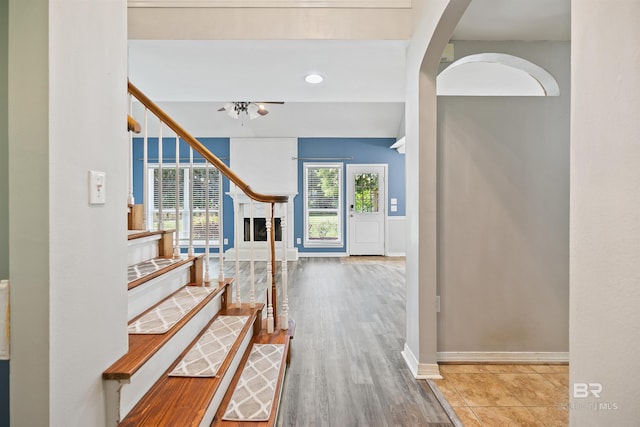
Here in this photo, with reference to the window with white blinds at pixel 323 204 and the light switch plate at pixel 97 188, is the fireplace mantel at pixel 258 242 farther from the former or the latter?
the light switch plate at pixel 97 188

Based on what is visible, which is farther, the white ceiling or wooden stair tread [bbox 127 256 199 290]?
the white ceiling

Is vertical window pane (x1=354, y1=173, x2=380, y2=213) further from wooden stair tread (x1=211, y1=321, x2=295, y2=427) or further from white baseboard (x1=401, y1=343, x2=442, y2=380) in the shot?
white baseboard (x1=401, y1=343, x2=442, y2=380)

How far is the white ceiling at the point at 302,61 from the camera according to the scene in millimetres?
2260

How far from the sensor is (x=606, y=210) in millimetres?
791

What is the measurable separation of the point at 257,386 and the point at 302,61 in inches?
98.2

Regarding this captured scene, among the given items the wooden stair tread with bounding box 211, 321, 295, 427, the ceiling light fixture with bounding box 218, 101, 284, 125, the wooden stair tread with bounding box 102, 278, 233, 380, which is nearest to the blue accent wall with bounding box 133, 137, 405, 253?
the ceiling light fixture with bounding box 218, 101, 284, 125

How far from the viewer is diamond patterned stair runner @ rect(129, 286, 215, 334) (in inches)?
63.4

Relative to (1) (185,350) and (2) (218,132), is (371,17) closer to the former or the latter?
(1) (185,350)

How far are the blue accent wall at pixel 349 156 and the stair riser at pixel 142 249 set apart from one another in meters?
5.33

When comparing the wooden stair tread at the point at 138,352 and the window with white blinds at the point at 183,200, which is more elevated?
the window with white blinds at the point at 183,200

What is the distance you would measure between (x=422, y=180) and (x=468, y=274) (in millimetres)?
862

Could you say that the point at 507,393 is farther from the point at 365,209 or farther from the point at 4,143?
the point at 365,209

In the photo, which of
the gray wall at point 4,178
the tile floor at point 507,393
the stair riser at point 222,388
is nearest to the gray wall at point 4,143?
the gray wall at point 4,178

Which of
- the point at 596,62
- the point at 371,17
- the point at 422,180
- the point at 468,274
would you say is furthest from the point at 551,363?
the point at 371,17
